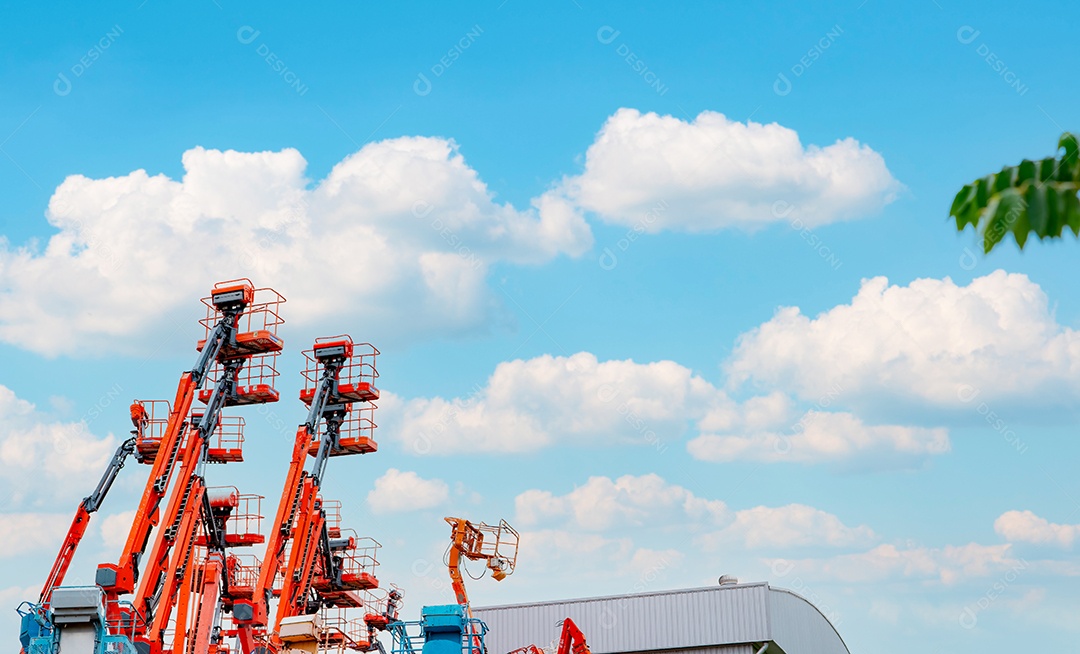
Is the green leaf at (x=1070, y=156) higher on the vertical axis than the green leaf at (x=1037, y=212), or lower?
higher

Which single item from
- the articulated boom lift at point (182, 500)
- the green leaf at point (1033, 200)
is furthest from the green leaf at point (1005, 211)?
the articulated boom lift at point (182, 500)

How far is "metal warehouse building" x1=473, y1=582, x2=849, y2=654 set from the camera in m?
40.9

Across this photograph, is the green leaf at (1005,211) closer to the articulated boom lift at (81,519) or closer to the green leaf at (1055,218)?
the green leaf at (1055,218)

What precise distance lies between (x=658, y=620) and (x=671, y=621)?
44cm

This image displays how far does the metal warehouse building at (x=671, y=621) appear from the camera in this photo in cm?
4094

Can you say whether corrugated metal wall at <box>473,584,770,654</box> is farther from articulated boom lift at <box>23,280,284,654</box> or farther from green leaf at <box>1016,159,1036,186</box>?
green leaf at <box>1016,159,1036,186</box>

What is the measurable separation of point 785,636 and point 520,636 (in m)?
9.18

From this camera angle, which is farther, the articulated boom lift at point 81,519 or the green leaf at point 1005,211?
the articulated boom lift at point 81,519

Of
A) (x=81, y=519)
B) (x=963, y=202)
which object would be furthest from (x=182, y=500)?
(x=963, y=202)

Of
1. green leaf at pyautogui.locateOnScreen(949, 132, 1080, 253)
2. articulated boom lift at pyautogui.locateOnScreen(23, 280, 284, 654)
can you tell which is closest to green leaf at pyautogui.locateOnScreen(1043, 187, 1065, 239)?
green leaf at pyautogui.locateOnScreen(949, 132, 1080, 253)

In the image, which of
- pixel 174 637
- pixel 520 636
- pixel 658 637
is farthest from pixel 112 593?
pixel 658 637

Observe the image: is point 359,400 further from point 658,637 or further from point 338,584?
point 658,637

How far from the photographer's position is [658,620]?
4200cm

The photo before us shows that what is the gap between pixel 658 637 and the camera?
137 feet
